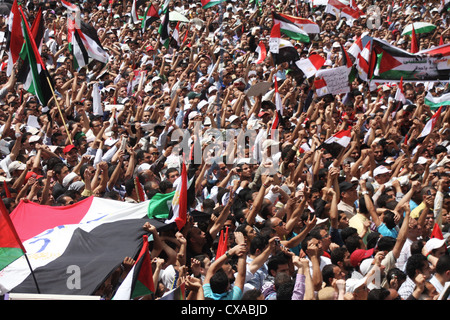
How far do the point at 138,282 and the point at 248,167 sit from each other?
3.82 m

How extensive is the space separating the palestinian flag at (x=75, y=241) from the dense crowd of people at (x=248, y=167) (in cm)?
22

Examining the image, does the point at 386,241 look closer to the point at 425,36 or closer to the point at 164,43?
the point at 164,43

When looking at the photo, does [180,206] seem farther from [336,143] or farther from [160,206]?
[336,143]

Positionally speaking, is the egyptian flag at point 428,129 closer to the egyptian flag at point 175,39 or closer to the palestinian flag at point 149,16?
the egyptian flag at point 175,39

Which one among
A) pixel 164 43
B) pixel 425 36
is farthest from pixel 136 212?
pixel 425 36

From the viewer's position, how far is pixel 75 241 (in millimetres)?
6141

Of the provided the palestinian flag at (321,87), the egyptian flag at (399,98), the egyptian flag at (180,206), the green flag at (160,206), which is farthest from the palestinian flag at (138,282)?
the egyptian flag at (399,98)

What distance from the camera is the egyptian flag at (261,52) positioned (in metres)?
14.5

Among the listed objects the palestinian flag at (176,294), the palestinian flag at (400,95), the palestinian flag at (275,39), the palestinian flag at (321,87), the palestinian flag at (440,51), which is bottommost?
the palestinian flag at (176,294)

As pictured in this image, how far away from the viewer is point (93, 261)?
571cm

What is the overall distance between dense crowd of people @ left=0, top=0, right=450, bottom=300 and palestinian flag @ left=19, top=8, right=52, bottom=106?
0.93 ft

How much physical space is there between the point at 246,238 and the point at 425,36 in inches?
476

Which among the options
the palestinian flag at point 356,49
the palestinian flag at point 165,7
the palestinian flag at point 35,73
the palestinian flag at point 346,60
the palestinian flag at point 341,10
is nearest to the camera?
the palestinian flag at point 35,73

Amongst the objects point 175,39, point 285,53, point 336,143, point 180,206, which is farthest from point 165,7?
point 180,206
